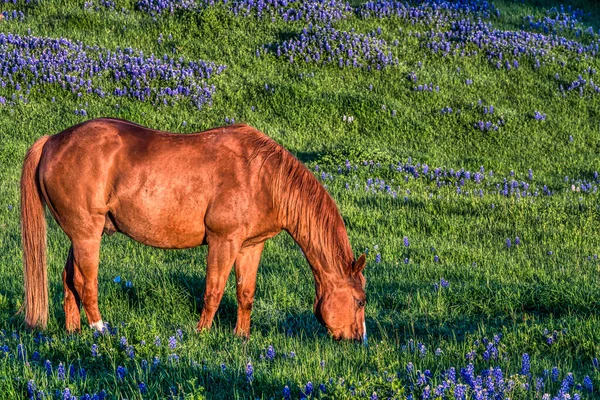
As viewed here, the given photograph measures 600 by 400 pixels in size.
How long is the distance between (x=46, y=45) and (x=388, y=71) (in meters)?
→ 7.92

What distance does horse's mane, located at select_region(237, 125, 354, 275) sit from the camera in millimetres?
7605

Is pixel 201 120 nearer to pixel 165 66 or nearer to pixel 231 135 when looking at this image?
pixel 165 66

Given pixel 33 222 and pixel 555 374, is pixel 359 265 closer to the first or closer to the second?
pixel 555 374

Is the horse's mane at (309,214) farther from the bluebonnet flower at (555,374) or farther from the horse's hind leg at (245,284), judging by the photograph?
the bluebonnet flower at (555,374)

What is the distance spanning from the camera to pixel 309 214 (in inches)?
302

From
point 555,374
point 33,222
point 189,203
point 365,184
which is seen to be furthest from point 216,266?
point 365,184

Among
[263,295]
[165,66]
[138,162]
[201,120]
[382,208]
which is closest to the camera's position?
[138,162]

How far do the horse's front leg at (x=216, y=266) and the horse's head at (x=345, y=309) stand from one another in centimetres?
94

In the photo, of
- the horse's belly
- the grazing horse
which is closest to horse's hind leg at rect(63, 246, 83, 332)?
the grazing horse

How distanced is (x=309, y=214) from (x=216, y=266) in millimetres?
991

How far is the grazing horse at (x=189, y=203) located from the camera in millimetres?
7629

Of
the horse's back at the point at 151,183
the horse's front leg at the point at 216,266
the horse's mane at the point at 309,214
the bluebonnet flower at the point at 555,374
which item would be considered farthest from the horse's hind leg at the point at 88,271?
the bluebonnet flower at the point at 555,374

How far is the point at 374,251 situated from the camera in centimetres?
1091

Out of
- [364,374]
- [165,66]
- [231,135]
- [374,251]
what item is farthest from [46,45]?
[364,374]
